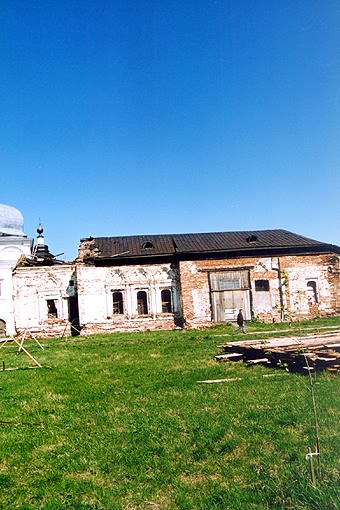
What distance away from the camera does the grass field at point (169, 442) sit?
4.15 meters

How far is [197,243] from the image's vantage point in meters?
26.6

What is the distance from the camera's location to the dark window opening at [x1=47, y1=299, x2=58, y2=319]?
2542 centimetres

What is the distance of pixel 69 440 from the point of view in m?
5.91

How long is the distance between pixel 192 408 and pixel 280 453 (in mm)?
2308

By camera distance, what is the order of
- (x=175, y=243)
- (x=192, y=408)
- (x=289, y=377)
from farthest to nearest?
(x=175, y=243), (x=289, y=377), (x=192, y=408)

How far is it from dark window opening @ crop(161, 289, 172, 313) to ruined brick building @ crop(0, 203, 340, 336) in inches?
2.6

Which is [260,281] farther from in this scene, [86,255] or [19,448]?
[19,448]

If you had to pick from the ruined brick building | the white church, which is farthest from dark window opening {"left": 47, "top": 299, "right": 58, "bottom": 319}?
the white church

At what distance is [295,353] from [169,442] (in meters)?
5.28

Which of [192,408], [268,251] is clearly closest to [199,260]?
[268,251]

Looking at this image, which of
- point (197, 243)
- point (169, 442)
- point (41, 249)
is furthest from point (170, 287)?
point (169, 442)

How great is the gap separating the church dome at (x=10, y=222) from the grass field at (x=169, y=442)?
43.2 metres

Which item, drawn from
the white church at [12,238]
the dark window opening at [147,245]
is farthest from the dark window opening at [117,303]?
the white church at [12,238]

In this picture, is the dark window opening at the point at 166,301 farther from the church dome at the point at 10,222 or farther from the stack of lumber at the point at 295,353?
the church dome at the point at 10,222
